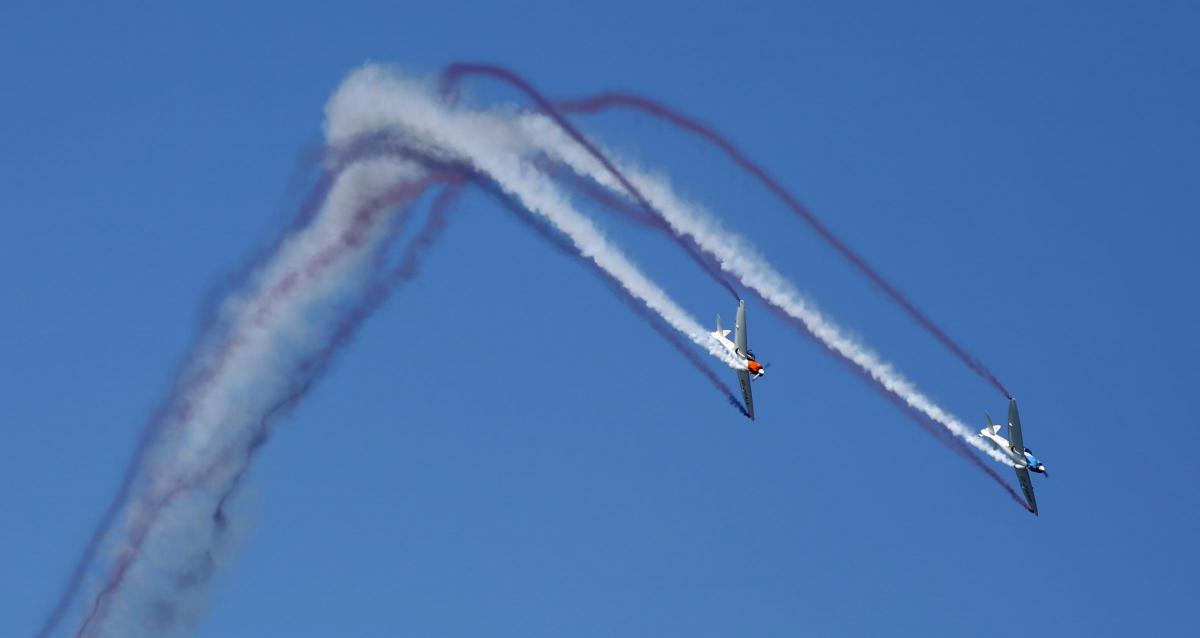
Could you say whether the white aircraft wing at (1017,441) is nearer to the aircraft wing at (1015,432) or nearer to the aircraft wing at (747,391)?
the aircraft wing at (1015,432)

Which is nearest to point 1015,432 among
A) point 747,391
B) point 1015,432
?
point 1015,432

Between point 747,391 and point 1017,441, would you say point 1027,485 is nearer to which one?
point 1017,441

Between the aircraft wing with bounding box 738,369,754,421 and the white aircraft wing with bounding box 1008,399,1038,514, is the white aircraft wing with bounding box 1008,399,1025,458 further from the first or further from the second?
the aircraft wing with bounding box 738,369,754,421

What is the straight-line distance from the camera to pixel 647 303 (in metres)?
67.2

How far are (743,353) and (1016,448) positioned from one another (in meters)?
12.1

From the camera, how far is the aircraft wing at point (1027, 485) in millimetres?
81812

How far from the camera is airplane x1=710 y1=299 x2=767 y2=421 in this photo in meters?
75.4

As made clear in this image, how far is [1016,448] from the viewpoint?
268ft

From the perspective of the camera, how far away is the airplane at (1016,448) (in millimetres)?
81312

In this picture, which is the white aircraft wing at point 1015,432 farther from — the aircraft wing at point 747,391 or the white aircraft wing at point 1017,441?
the aircraft wing at point 747,391

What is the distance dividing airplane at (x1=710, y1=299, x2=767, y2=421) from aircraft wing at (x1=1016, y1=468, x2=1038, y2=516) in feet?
36.8

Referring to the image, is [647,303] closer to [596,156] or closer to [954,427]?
[596,156]

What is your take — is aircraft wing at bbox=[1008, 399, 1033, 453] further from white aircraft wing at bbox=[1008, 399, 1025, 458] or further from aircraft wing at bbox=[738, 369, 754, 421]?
aircraft wing at bbox=[738, 369, 754, 421]

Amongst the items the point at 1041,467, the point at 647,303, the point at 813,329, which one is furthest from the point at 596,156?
the point at 1041,467
